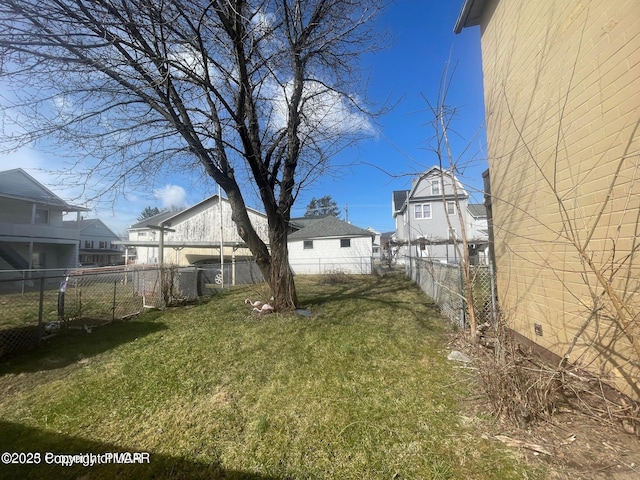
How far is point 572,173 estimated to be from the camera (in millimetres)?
3189

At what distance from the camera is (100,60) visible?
17.4 ft

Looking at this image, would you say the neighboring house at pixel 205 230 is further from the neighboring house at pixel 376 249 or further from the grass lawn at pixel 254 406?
the grass lawn at pixel 254 406

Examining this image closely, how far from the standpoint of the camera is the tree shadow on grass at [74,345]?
14.9ft

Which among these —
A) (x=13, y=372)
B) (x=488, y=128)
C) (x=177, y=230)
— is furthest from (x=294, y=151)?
(x=177, y=230)

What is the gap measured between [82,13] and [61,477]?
686 cm

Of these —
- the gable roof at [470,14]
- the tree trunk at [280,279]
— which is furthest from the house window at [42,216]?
the gable roof at [470,14]

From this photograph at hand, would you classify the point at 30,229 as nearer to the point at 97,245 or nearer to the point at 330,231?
the point at 330,231

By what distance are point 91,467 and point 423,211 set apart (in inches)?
916

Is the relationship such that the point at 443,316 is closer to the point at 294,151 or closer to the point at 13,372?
the point at 294,151

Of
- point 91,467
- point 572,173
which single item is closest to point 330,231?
point 572,173

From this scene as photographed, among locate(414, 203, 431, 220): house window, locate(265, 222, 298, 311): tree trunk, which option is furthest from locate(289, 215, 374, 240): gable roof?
locate(265, 222, 298, 311): tree trunk

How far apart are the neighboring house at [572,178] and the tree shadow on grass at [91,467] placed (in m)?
3.29

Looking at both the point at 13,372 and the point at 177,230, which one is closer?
the point at 13,372

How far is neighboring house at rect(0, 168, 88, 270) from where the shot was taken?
16.9 meters
